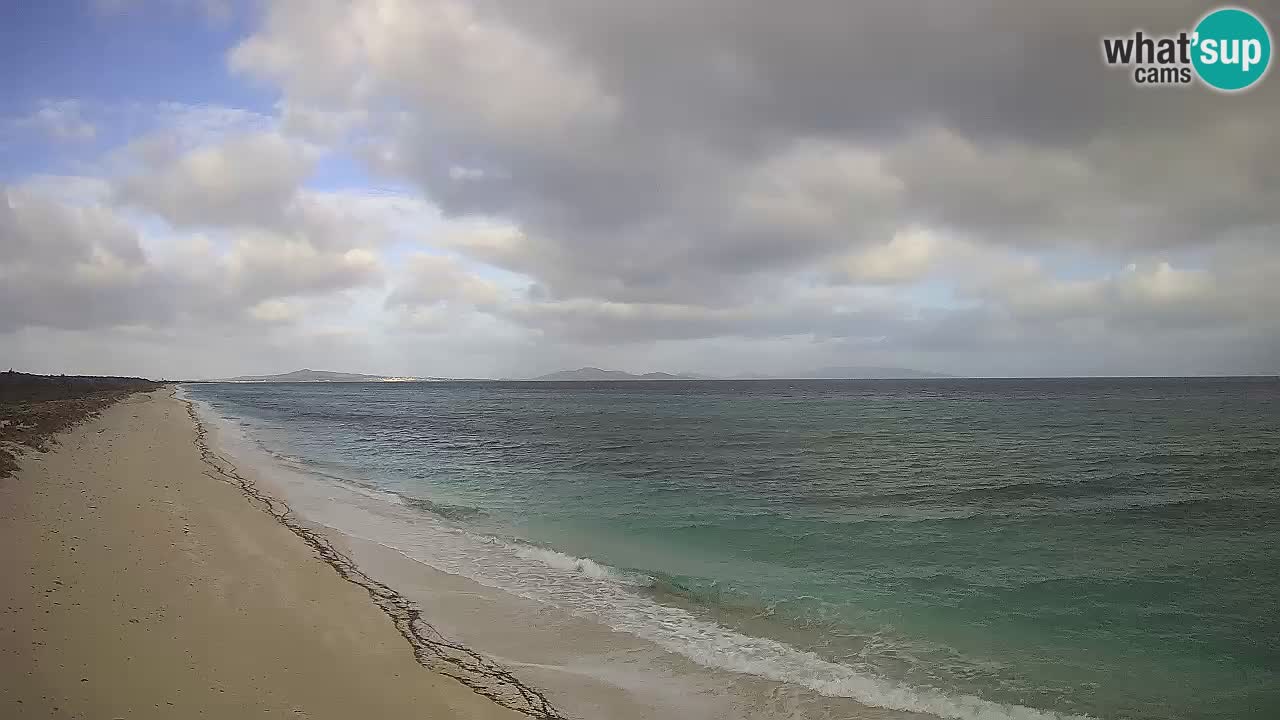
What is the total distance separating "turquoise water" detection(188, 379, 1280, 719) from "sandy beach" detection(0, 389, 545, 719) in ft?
15.7

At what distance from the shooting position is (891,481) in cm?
2370

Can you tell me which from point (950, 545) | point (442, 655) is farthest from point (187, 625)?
point (950, 545)

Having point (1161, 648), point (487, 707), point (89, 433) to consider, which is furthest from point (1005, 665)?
point (89, 433)

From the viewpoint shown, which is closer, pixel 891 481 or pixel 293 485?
pixel 293 485

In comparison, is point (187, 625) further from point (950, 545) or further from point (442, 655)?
point (950, 545)

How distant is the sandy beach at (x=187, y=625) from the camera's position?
622 cm

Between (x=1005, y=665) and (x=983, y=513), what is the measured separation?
10743 millimetres

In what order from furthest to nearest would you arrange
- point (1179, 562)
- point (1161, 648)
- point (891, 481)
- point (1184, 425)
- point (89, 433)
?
point (1184, 425) → point (89, 433) → point (891, 481) → point (1179, 562) → point (1161, 648)

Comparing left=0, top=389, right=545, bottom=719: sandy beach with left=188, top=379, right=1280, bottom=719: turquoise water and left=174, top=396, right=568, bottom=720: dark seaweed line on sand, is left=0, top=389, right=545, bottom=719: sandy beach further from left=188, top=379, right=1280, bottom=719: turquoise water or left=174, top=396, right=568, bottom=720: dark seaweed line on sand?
left=188, top=379, right=1280, bottom=719: turquoise water

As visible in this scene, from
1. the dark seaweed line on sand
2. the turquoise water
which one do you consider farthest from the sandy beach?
the turquoise water

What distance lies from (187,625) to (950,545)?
50.1 ft

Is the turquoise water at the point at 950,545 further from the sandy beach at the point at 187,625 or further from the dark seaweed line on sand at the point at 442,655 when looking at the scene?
the sandy beach at the point at 187,625

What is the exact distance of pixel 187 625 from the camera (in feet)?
26.3

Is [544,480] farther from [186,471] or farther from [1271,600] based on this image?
[1271,600]
